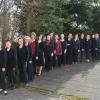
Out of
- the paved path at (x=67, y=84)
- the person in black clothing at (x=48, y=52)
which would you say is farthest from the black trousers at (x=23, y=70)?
the person in black clothing at (x=48, y=52)

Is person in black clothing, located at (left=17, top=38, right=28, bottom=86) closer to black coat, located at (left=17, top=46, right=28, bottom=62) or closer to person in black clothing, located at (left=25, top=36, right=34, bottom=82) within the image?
black coat, located at (left=17, top=46, right=28, bottom=62)

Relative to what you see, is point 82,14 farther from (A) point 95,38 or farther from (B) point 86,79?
(B) point 86,79

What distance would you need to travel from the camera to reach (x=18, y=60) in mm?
14328

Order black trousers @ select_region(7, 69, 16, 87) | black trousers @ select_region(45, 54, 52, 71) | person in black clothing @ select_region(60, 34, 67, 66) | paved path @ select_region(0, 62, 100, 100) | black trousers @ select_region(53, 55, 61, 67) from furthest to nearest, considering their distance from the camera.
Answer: person in black clothing @ select_region(60, 34, 67, 66) → black trousers @ select_region(53, 55, 61, 67) → black trousers @ select_region(45, 54, 52, 71) → black trousers @ select_region(7, 69, 16, 87) → paved path @ select_region(0, 62, 100, 100)

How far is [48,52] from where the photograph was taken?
54.5 ft

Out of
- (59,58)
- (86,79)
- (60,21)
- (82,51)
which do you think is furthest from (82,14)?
(86,79)

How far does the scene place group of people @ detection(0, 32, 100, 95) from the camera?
13445mm

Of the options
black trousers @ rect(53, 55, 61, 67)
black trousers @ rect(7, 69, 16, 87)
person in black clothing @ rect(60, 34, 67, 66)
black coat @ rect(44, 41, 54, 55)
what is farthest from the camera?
person in black clothing @ rect(60, 34, 67, 66)

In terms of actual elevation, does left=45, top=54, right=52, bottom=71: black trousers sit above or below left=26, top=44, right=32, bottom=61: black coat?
below

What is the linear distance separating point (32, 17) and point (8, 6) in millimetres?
1478

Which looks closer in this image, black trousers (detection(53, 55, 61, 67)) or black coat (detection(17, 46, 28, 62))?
black coat (detection(17, 46, 28, 62))

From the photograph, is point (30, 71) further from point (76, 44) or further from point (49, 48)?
point (76, 44)

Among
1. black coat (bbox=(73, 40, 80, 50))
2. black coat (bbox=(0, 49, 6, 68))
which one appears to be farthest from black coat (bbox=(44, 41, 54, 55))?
black coat (bbox=(0, 49, 6, 68))

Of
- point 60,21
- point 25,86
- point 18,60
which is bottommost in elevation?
point 25,86
